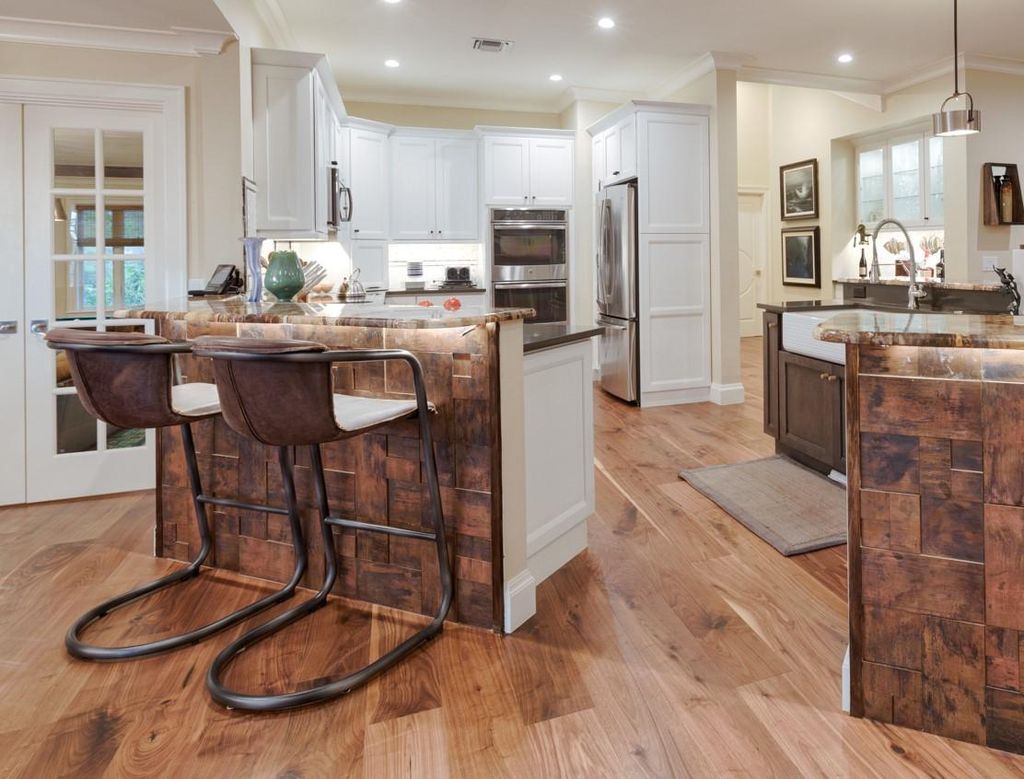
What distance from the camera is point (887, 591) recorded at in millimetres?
1578

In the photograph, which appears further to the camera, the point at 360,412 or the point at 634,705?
the point at 360,412

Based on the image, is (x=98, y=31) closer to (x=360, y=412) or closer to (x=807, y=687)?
(x=360, y=412)

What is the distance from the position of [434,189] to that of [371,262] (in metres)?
0.96

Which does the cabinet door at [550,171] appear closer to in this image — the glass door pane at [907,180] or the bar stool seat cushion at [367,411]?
the glass door pane at [907,180]

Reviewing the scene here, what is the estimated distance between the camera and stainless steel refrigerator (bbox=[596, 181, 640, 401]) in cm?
548

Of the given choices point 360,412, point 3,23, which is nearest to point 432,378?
point 360,412

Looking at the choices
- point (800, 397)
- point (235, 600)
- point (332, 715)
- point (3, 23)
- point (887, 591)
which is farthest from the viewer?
point (800, 397)

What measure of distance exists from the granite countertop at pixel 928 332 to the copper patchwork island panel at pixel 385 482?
930 millimetres

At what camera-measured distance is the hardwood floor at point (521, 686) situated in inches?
59.6

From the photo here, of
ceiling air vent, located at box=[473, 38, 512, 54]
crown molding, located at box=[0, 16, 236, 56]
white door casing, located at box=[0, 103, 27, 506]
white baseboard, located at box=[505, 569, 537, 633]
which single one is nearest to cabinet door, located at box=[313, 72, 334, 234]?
crown molding, located at box=[0, 16, 236, 56]

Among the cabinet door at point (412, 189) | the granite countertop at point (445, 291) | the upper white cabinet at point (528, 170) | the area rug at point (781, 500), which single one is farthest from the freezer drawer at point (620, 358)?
the cabinet door at point (412, 189)

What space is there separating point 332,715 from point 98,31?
3443mm

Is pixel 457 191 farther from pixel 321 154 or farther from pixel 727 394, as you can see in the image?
pixel 727 394

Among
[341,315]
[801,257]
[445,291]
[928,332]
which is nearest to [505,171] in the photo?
[445,291]
